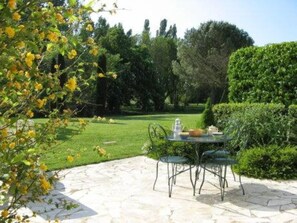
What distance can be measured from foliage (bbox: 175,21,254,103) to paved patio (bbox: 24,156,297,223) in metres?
22.6

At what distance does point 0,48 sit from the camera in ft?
4.48

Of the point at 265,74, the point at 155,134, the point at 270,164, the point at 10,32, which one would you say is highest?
the point at 265,74

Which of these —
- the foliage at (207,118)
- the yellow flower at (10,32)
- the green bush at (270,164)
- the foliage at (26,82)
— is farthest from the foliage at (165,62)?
the yellow flower at (10,32)

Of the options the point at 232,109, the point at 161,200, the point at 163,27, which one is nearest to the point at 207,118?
the point at 232,109

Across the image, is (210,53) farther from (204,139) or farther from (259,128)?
(204,139)

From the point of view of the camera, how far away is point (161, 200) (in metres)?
4.64

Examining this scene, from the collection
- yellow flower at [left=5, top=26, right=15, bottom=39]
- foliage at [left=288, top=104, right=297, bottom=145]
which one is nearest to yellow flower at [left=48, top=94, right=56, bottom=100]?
yellow flower at [left=5, top=26, right=15, bottom=39]

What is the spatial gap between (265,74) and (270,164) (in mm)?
2877

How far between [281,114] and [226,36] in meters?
23.8

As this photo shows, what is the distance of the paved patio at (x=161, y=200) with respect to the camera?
401cm

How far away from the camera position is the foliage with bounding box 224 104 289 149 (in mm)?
6809

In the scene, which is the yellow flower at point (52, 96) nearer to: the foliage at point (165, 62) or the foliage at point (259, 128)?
the foliage at point (259, 128)

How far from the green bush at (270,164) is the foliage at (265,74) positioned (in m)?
1.92

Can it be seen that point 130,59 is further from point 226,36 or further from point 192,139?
point 192,139
